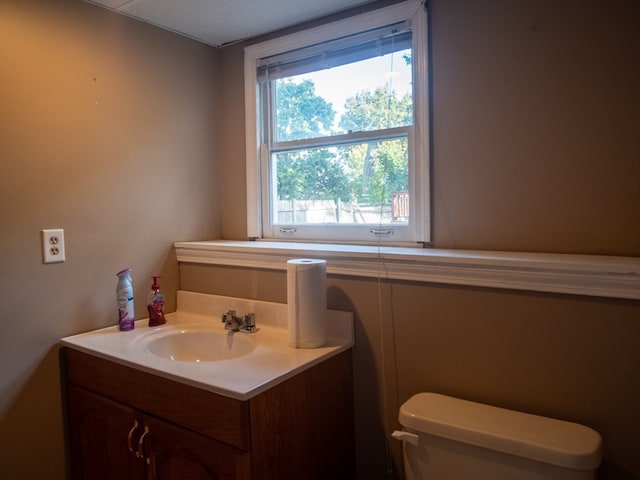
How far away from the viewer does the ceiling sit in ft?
5.13

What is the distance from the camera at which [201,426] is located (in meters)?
1.13

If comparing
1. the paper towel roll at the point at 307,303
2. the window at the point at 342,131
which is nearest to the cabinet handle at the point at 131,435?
the paper towel roll at the point at 307,303

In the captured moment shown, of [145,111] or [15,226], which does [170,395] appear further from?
[145,111]

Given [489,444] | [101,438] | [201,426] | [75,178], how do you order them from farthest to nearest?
[75,178], [101,438], [201,426], [489,444]

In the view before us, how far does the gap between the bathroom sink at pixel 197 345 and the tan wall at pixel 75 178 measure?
0.24 meters

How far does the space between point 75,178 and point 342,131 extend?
3.23 ft

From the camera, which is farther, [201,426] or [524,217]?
[524,217]

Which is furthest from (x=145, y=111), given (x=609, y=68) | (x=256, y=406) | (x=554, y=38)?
(x=609, y=68)

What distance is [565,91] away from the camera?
123 cm

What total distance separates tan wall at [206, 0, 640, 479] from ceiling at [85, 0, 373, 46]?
0.47 metres

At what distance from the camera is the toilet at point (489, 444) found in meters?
0.94

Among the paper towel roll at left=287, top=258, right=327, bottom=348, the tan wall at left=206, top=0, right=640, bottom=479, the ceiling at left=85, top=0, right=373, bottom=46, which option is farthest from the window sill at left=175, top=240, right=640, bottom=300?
the ceiling at left=85, top=0, right=373, bottom=46

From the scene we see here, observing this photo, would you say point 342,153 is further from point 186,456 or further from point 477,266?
point 186,456

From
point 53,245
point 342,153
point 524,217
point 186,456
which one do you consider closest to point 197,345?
point 186,456
